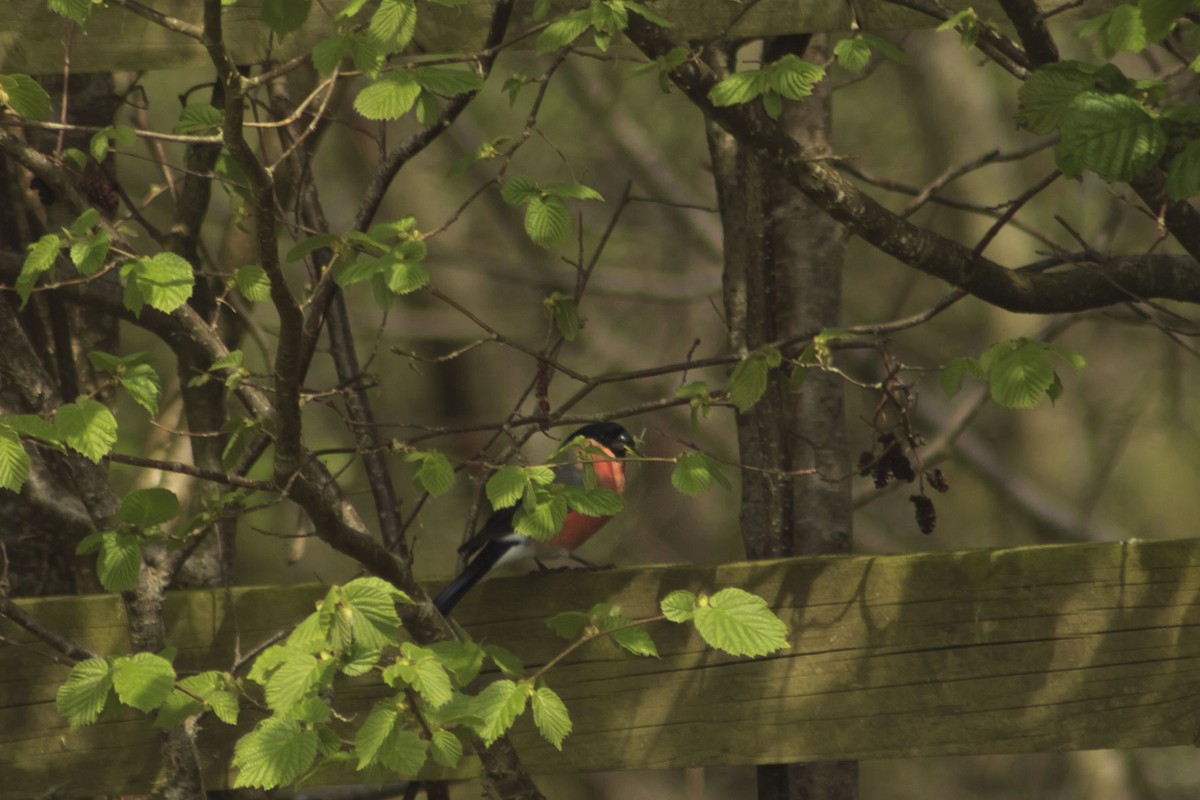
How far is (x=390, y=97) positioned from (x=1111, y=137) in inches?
39.6

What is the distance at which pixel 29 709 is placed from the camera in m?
2.37

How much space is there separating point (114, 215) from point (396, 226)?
1.08 m

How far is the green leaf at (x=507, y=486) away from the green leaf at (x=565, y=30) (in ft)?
2.16

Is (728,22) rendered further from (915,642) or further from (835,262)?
(915,642)

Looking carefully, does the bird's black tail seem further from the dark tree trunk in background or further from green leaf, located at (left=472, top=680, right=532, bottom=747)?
the dark tree trunk in background

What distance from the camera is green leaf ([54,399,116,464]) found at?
6.07 ft

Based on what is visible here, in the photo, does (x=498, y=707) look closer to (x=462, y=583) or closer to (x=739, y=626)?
(x=739, y=626)

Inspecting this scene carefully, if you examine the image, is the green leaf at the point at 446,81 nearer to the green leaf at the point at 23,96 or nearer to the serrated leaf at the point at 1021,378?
the green leaf at the point at 23,96

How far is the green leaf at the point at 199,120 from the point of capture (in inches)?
87.6

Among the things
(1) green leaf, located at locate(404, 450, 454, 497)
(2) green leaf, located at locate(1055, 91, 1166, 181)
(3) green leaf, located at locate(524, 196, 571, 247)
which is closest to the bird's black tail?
(1) green leaf, located at locate(404, 450, 454, 497)

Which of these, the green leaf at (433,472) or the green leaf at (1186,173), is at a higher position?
the green leaf at (1186,173)

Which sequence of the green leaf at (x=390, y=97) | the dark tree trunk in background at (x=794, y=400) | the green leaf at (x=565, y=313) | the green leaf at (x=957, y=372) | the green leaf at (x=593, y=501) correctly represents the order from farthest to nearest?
the dark tree trunk in background at (x=794, y=400), the green leaf at (x=565, y=313), the green leaf at (x=957, y=372), the green leaf at (x=593, y=501), the green leaf at (x=390, y=97)

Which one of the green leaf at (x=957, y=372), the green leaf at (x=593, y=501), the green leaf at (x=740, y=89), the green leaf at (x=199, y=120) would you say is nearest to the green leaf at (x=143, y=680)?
the green leaf at (x=593, y=501)

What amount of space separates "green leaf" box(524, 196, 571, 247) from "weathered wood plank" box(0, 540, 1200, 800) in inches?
23.9
